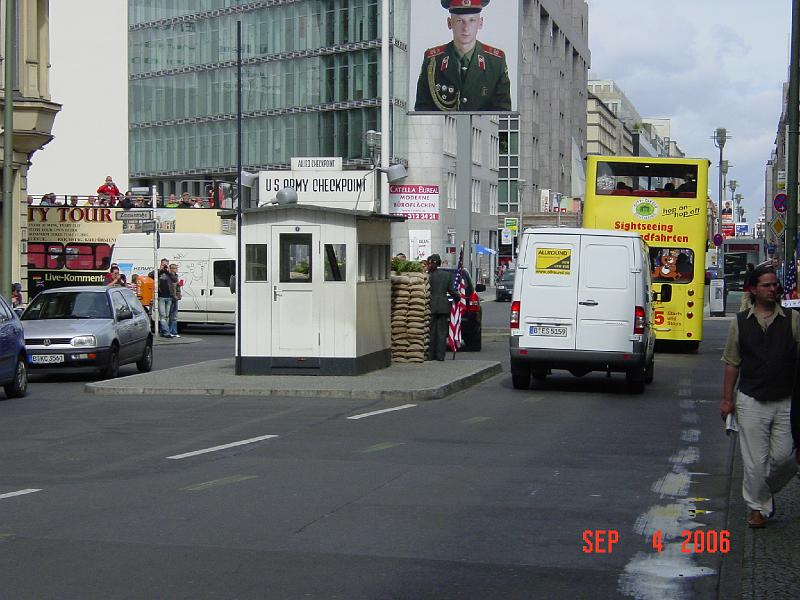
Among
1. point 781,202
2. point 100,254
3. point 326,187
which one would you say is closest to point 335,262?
point 326,187

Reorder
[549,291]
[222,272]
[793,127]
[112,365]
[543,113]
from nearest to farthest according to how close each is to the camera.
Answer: [549,291] → [112,365] → [793,127] → [222,272] → [543,113]

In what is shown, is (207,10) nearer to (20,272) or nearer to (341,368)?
(20,272)

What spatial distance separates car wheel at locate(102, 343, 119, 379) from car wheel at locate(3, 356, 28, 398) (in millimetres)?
2967

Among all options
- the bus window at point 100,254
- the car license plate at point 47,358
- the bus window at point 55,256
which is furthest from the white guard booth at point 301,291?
Answer: the bus window at point 100,254

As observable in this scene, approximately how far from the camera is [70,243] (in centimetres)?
4506

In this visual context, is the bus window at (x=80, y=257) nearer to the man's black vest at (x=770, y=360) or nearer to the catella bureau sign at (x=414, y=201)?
the catella bureau sign at (x=414, y=201)

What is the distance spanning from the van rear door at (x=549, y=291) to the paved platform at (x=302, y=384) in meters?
1.47

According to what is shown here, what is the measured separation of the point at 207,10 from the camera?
79688 millimetres

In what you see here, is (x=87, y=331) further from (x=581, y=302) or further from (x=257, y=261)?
(x=581, y=302)

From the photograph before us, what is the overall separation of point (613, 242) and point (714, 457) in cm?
767

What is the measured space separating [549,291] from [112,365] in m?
7.54

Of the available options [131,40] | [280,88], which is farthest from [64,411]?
[131,40]

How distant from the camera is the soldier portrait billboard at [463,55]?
34.5 meters
